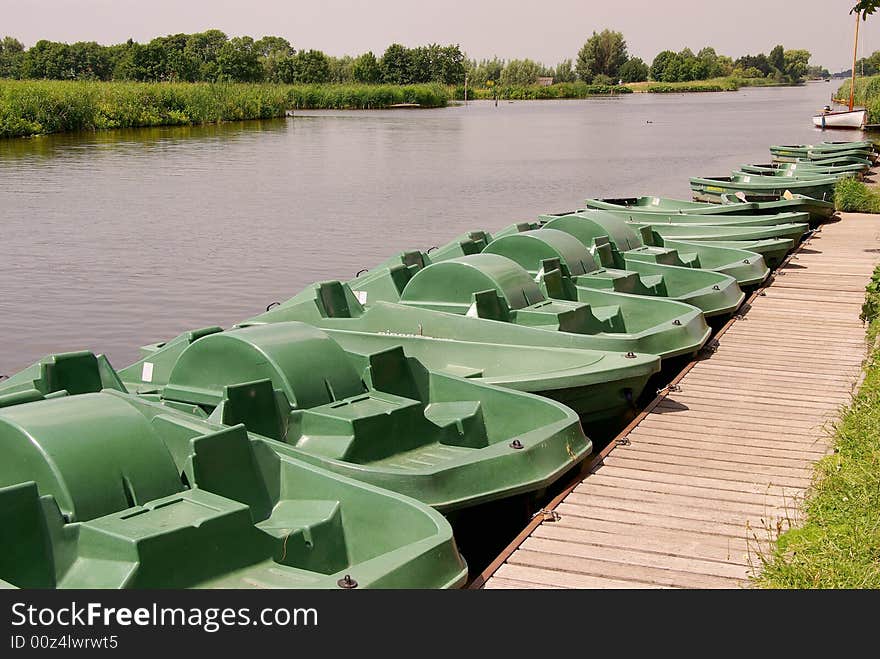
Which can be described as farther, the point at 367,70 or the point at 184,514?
the point at 367,70

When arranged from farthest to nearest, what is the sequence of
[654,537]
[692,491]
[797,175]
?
[797,175]
[692,491]
[654,537]

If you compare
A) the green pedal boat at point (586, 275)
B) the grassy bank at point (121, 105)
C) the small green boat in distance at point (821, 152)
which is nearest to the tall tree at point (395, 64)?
the grassy bank at point (121, 105)

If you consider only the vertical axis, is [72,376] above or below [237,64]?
below

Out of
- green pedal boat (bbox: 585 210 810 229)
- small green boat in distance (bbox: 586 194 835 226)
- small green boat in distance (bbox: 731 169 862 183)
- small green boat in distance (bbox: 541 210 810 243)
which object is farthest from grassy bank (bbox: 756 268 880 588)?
small green boat in distance (bbox: 731 169 862 183)

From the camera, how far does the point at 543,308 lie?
8.96m

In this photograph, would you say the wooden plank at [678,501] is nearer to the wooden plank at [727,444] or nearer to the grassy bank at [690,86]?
the wooden plank at [727,444]

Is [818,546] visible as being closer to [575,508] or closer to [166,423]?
[575,508]

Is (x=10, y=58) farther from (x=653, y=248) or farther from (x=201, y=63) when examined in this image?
(x=653, y=248)

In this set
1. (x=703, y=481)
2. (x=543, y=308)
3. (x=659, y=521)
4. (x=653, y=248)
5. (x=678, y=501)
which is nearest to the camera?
(x=659, y=521)

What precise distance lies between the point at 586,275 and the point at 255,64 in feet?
287

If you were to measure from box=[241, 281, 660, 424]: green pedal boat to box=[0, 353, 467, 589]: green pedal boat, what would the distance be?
2130 mm

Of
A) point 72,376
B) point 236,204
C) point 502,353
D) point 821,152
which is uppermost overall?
point 821,152

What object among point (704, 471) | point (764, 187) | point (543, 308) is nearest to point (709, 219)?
point (764, 187)

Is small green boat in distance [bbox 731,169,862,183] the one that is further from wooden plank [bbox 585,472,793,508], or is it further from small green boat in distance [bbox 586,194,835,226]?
wooden plank [bbox 585,472,793,508]
